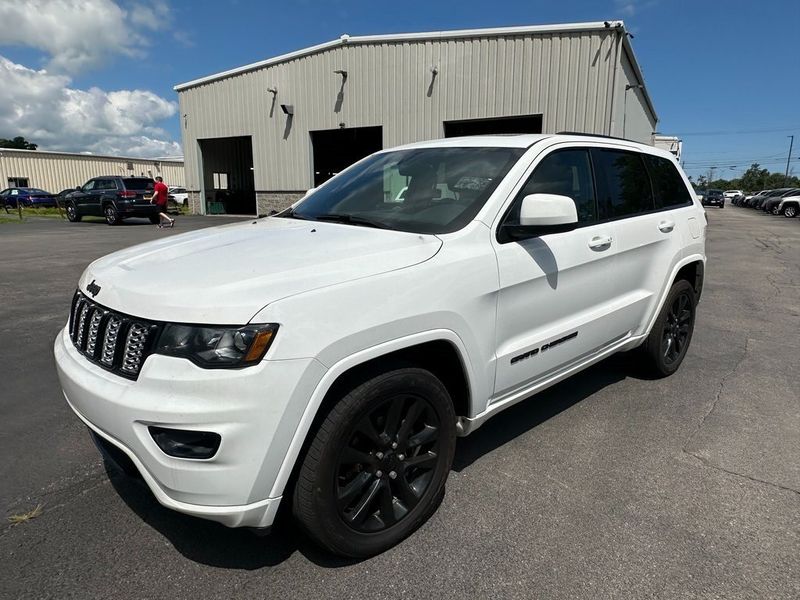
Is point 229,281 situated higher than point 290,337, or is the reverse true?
point 229,281

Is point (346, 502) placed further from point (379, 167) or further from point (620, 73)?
point (620, 73)

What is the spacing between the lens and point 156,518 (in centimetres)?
260

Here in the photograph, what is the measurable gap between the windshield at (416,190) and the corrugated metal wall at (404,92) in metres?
15.0

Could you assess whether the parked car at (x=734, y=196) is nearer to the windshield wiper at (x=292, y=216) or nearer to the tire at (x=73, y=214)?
the tire at (x=73, y=214)

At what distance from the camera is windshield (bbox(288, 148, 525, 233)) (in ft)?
9.27

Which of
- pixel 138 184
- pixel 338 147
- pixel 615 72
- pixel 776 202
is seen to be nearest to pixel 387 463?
pixel 615 72

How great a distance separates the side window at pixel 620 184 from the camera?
3.59 m

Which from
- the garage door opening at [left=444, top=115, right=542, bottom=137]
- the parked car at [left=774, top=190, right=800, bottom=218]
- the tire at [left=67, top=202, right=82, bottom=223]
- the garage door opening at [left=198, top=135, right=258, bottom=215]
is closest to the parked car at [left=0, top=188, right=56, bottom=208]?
the tire at [left=67, top=202, right=82, bottom=223]

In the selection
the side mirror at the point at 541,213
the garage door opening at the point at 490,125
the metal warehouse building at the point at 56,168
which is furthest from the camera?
the metal warehouse building at the point at 56,168

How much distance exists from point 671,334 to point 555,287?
2009 millimetres

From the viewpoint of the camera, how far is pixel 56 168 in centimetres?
4600

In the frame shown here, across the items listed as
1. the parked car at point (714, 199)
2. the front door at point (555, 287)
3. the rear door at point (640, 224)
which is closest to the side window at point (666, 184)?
the rear door at point (640, 224)

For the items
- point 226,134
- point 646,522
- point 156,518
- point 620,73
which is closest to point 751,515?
point 646,522

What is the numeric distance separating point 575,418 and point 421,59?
17596 mm
